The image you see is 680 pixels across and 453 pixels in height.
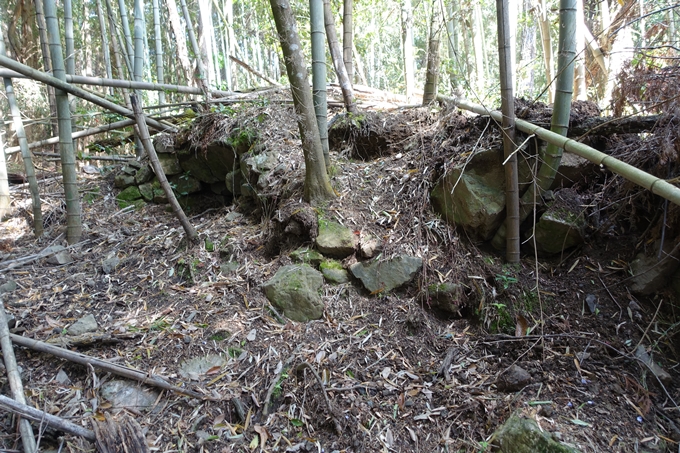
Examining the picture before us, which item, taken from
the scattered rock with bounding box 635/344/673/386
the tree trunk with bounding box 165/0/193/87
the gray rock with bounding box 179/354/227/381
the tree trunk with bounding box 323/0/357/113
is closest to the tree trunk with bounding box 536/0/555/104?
the tree trunk with bounding box 323/0/357/113

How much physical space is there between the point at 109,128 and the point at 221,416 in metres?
4.38

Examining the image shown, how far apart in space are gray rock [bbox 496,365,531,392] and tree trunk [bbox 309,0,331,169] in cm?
236

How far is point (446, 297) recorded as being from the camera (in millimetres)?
3170

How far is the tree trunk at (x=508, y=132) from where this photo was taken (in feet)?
9.44

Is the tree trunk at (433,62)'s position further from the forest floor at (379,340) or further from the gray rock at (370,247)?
the gray rock at (370,247)

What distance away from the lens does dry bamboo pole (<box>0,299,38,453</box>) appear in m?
2.25

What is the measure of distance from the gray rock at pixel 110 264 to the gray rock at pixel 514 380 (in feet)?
11.8

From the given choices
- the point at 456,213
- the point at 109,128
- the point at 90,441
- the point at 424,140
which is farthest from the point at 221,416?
the point at 109,128

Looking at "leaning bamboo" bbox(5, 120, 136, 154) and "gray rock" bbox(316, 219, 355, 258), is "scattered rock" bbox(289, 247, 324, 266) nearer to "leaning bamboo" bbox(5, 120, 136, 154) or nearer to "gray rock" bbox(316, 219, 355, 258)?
"gray rock" bbox(316, 219, 355, 258)

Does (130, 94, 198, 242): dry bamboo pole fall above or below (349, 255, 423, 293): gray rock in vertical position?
above

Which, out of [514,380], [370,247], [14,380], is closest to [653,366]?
[514,380]

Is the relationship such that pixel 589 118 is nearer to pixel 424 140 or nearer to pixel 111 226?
pixel 424 140

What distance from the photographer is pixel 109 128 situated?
5.37m

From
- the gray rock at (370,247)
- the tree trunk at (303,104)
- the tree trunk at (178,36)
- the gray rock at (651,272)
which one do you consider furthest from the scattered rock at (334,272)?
the tree trunk at (178,36)
